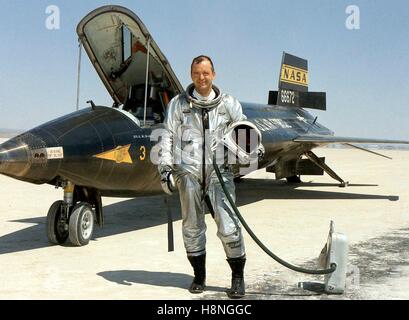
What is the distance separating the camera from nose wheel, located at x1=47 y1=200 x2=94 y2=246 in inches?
309

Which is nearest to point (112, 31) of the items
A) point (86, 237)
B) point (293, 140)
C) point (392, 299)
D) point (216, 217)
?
point (86, 237)

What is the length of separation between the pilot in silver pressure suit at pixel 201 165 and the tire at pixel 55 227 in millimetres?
3362

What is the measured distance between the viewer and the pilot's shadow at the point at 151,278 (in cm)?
576

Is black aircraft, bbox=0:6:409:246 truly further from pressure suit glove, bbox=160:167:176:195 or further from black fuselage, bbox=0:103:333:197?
pressure suit glove, bbox=160:167:176:195

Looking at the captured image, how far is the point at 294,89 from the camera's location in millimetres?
19625

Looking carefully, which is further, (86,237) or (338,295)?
(86,237)

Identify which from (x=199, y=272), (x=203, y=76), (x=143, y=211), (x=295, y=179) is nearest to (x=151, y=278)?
(x=199, y=272)

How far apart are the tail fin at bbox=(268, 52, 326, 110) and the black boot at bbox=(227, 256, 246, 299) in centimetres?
1353

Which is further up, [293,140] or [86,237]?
[293,140]

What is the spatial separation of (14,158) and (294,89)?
14.6 m
